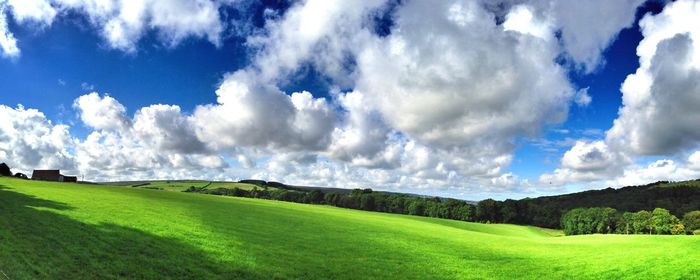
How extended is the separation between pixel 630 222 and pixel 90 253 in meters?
159

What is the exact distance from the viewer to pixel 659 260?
40062 mm

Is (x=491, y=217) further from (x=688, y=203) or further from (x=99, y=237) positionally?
(x=99, y=237)

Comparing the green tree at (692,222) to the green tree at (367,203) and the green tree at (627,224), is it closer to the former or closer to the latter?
the green tree at (627,224)

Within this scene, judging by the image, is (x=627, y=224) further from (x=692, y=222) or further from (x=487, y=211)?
(x=487, y=211)

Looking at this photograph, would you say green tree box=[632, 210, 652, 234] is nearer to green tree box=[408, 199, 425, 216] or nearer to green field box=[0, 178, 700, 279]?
green tree box=[408, 199, 425, 216]

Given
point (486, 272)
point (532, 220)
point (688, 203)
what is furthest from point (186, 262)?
point (688, 203)

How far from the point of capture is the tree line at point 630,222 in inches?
5226

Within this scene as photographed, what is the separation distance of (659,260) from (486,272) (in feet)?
59.8

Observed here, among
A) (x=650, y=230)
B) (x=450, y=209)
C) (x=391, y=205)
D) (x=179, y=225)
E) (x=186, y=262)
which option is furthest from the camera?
(x=391, y=205)

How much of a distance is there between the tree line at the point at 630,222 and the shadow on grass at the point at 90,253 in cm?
14373

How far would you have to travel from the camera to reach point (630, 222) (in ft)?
459

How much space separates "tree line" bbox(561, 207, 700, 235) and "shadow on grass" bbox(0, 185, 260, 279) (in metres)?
144

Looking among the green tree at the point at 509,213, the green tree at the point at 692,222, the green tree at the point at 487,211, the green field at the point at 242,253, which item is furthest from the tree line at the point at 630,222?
the green field at the point at 242,253

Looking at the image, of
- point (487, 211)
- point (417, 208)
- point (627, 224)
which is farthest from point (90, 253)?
point (487, 211)
